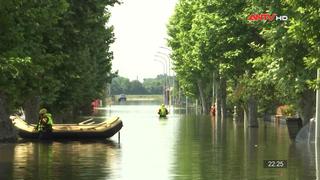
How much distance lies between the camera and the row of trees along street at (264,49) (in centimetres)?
1600

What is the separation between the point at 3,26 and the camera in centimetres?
2403

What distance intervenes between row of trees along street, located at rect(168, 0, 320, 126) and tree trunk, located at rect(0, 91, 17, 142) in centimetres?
1116

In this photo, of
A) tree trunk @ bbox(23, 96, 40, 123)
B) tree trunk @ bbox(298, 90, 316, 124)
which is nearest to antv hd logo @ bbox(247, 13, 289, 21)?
tree trunk @ bbox(298, 90, 316, 124)

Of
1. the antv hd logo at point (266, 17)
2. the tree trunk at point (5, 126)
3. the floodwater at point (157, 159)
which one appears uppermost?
the antv hd logo at point (266, 17)

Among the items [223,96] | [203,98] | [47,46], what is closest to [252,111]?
[47,46]

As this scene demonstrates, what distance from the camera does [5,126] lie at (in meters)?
34.2

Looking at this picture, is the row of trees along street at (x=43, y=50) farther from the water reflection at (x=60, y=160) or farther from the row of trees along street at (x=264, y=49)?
the row of trees along street at (x=264, y=49)

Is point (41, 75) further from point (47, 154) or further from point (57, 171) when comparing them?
point (57, 171)

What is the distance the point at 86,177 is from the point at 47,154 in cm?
808

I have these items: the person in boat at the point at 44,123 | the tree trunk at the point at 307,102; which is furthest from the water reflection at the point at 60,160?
the tree trunk at the point at 307,102

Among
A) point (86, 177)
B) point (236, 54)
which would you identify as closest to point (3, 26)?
point (86, 177)

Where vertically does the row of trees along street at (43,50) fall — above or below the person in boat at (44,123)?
above

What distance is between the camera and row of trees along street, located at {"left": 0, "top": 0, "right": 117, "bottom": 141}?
24.6m

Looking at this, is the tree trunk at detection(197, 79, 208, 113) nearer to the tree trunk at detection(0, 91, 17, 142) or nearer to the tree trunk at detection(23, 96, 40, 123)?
the tree trunk at detection(23, 96, 40, 123)
